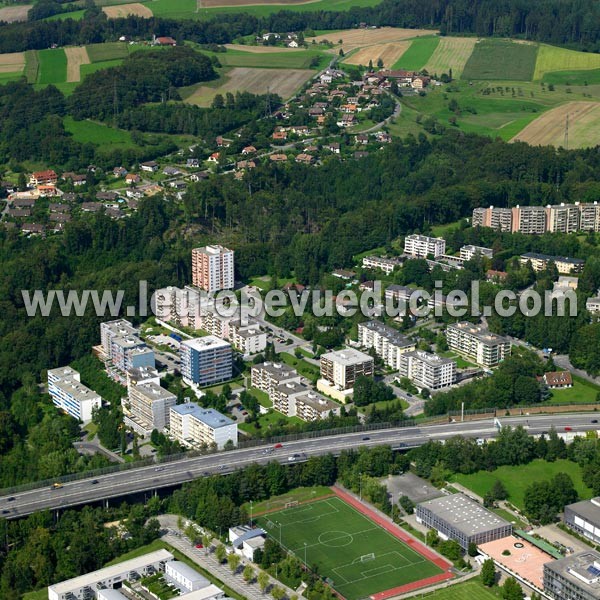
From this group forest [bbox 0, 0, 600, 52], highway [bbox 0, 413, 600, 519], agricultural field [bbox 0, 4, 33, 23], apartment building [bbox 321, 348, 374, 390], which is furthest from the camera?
agricultural field [bbox 0, 4, 33, 23]

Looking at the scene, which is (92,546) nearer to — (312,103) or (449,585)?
(449,585)

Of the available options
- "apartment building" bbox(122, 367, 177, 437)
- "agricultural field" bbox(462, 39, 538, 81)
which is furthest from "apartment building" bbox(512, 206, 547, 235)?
"agricultural field" bbox(462, 39, 538, 81)

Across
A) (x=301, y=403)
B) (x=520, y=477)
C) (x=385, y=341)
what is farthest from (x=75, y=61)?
(x=520, y=477)

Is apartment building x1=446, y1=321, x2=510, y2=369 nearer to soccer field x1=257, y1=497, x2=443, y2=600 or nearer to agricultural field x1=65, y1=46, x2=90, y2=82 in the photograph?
soccer field x1=257, y1=497, x2=443, y2=600

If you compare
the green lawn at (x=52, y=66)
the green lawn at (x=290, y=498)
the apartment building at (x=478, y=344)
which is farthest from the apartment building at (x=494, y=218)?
the green lawn at (x=52, y=66)

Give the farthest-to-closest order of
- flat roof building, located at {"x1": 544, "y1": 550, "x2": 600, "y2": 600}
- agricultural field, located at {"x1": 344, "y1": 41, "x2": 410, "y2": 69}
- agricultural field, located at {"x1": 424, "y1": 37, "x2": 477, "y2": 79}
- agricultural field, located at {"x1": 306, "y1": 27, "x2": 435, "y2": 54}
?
1. agricultural field, located at {"x1": 306, "y1": 27, "x2": 435, "y2": 54}
2. agricultural field, located at {"x1": 344, "y1": 41, "x2": 410, "y2": 69}
3. agricultural field, located at {"x1": 424, "y1": 37, "x2": 477, "y2": 79}
4. flat roof building, located at {"x1": 544, "y1": 550, "x2": 600, "y2": 600}

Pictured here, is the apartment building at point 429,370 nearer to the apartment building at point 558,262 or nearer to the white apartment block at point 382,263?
the white apartment block at point 382,263

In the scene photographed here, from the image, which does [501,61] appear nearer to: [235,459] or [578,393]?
[578,393]
